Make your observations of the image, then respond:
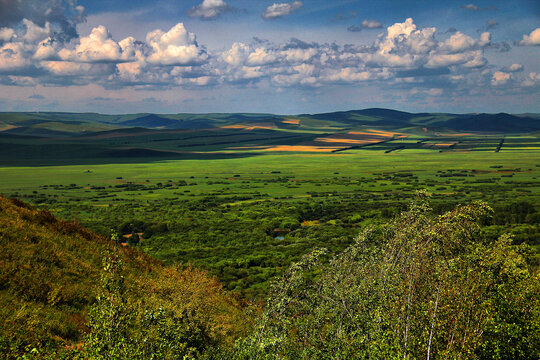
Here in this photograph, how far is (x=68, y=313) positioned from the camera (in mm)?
22656

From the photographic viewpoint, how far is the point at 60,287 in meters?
24.3

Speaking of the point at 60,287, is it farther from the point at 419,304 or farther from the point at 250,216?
the point at 250,216

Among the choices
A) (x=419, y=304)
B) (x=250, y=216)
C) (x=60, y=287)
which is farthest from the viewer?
(x=250, y=216)

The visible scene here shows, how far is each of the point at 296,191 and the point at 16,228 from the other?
169 m

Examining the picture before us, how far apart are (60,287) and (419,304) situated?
20968mm

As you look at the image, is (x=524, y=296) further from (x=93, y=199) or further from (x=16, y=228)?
(x=93, y=199)

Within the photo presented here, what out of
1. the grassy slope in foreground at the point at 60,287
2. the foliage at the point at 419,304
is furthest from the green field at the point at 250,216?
the foliage at the point at 419,304

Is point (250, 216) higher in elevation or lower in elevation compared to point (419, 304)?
lower

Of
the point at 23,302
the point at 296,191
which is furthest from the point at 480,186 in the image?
the point at 23,302

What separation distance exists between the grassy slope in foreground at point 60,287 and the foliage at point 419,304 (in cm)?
682

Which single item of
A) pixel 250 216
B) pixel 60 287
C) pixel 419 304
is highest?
pixel 419 304

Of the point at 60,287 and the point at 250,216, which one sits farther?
the point at 250,216

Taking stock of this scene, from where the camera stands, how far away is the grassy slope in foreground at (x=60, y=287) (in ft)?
63.0

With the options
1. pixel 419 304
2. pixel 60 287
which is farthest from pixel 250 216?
pixel 419 304
